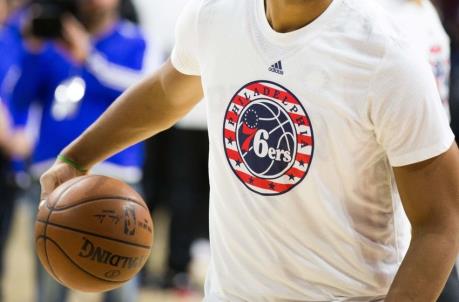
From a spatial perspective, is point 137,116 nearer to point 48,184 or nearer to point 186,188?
point 48,184

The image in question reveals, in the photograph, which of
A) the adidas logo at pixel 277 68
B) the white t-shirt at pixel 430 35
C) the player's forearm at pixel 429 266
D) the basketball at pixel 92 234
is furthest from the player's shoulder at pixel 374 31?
the white t-shirt at pixel 430 35

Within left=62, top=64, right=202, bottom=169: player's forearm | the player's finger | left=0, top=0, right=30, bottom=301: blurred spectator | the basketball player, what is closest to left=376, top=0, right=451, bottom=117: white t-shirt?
left=62, top=64, right=202, bottom=169: player's forearm

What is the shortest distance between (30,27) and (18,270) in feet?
8.13

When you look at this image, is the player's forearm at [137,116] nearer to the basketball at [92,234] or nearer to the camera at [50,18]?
the basketball at [92,234]

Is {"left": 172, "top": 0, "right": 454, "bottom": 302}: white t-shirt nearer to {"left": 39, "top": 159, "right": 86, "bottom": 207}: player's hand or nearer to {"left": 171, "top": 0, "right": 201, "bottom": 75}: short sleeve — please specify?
{"left": 171, "top": 0, "right": 201, "bottom": 75}: short sleeve

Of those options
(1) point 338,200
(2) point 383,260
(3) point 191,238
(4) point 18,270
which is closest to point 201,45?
(1) point 338,200

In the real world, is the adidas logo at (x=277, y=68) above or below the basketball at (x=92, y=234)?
above

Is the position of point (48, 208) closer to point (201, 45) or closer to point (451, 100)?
point (201, 45)

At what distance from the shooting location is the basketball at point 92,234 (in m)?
2.60

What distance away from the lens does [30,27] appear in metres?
5.59

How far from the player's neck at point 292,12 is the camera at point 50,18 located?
10.9ft

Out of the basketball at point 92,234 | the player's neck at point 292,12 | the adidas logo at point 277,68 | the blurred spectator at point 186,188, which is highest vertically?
the player's neck at point 292,12

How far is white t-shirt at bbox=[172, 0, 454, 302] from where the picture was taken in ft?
7.06

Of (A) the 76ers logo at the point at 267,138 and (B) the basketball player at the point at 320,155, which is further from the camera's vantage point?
(A) the 76ers logo at the point at 267,138
